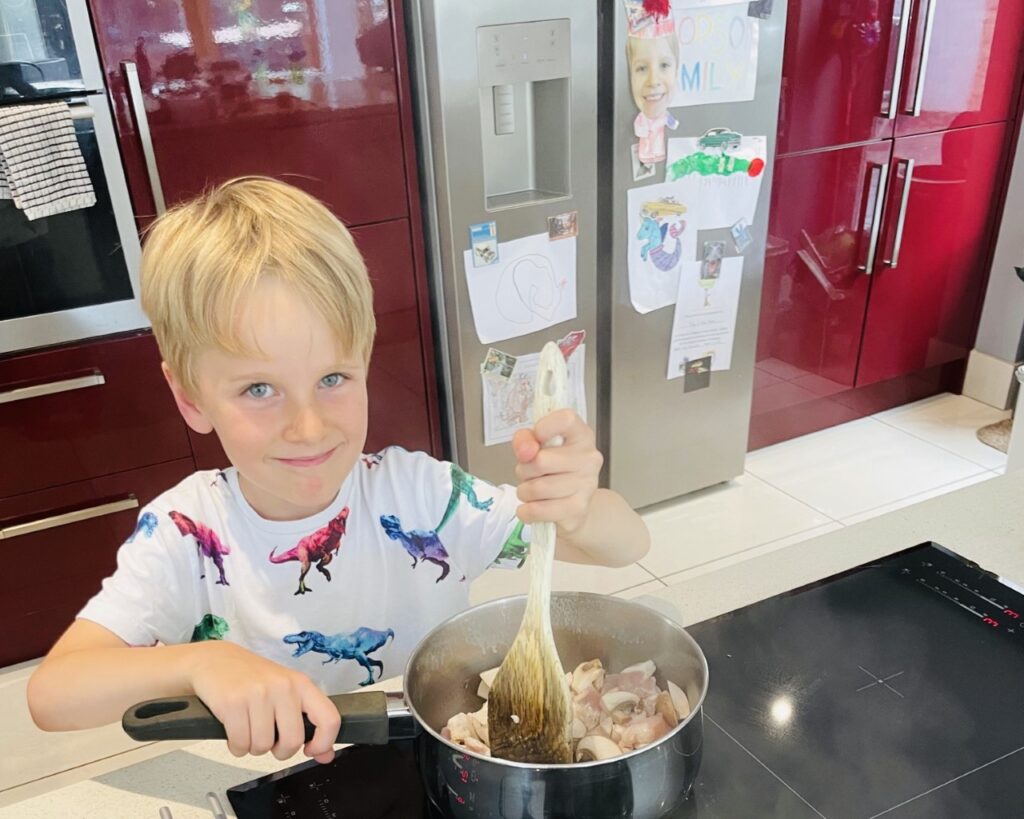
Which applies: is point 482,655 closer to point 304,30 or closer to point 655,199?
point 304,30

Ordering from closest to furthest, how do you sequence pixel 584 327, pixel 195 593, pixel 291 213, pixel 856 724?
pixel 856 724 < pixel 291 213 < pixel 195 593 < pixel 584 327

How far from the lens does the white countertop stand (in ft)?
2.22

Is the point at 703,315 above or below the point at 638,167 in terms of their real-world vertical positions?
below

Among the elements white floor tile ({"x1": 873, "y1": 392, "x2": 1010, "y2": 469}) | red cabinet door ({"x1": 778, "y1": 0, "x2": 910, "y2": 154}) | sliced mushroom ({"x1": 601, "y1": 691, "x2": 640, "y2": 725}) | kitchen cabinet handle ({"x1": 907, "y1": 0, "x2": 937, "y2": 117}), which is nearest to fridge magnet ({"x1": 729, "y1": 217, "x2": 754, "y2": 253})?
red cabinet door ({"x1": 778, "y1": 0, "x2": 910, "y2": 154})

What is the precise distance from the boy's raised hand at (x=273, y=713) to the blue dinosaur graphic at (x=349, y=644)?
332mm

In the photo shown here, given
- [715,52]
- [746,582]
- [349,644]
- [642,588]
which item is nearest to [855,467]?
[642,588]

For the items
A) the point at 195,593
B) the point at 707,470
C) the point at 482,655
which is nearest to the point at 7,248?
the point at 195,593

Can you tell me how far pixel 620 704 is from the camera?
69 centimetres

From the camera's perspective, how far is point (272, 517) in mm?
910

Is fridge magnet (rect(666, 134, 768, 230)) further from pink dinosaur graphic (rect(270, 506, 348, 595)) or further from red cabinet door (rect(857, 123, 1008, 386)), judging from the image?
pink dinosaur graphic (rect(270, 506, 348, 595))

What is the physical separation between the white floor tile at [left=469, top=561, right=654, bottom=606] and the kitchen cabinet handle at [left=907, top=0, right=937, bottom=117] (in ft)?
4.26

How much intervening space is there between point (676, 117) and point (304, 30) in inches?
29.8

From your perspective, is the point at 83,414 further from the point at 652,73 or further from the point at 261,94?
the point at 652,73

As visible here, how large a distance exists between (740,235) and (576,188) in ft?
1.50
